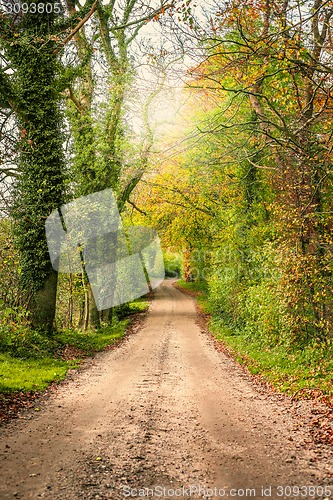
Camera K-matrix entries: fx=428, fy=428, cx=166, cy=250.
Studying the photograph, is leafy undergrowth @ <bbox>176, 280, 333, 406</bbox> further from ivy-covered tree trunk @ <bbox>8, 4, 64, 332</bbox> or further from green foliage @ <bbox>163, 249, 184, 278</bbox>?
green foliage @ <bbox>163, 249, 184, 278</bbox>

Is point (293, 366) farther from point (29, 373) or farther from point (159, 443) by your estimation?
point (29, 373)

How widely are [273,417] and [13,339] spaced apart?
24.2 ft

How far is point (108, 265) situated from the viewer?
845 inches

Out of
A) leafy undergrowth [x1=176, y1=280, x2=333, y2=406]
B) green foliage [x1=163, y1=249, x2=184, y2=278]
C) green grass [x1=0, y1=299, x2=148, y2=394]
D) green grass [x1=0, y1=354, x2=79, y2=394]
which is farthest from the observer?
green foliage [x1=163, y1=249, x2=184, y2=278]

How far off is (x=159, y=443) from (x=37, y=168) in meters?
10.5

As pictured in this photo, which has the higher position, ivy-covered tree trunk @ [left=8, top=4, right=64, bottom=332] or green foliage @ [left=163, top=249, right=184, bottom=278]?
ivy-covered tree trunk @ [left=8, top=4, right=64, bottom=332]

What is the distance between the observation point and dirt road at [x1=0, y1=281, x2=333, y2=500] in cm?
479

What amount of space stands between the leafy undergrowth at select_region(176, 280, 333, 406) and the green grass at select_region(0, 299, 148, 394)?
512 cm

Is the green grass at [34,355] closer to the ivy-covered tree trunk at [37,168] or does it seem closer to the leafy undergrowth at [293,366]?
the ivy-covered tree trunk at [37,168]

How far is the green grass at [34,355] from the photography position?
31.1ft

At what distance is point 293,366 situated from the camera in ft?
35.1

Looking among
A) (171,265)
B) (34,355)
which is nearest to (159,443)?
(34,355)

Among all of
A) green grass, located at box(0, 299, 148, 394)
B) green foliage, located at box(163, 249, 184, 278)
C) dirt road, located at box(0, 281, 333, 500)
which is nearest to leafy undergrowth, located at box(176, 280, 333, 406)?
dirt road, located at box(0, 281, 333, 500)

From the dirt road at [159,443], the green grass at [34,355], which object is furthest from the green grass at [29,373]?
the dirt road at [159,443]
